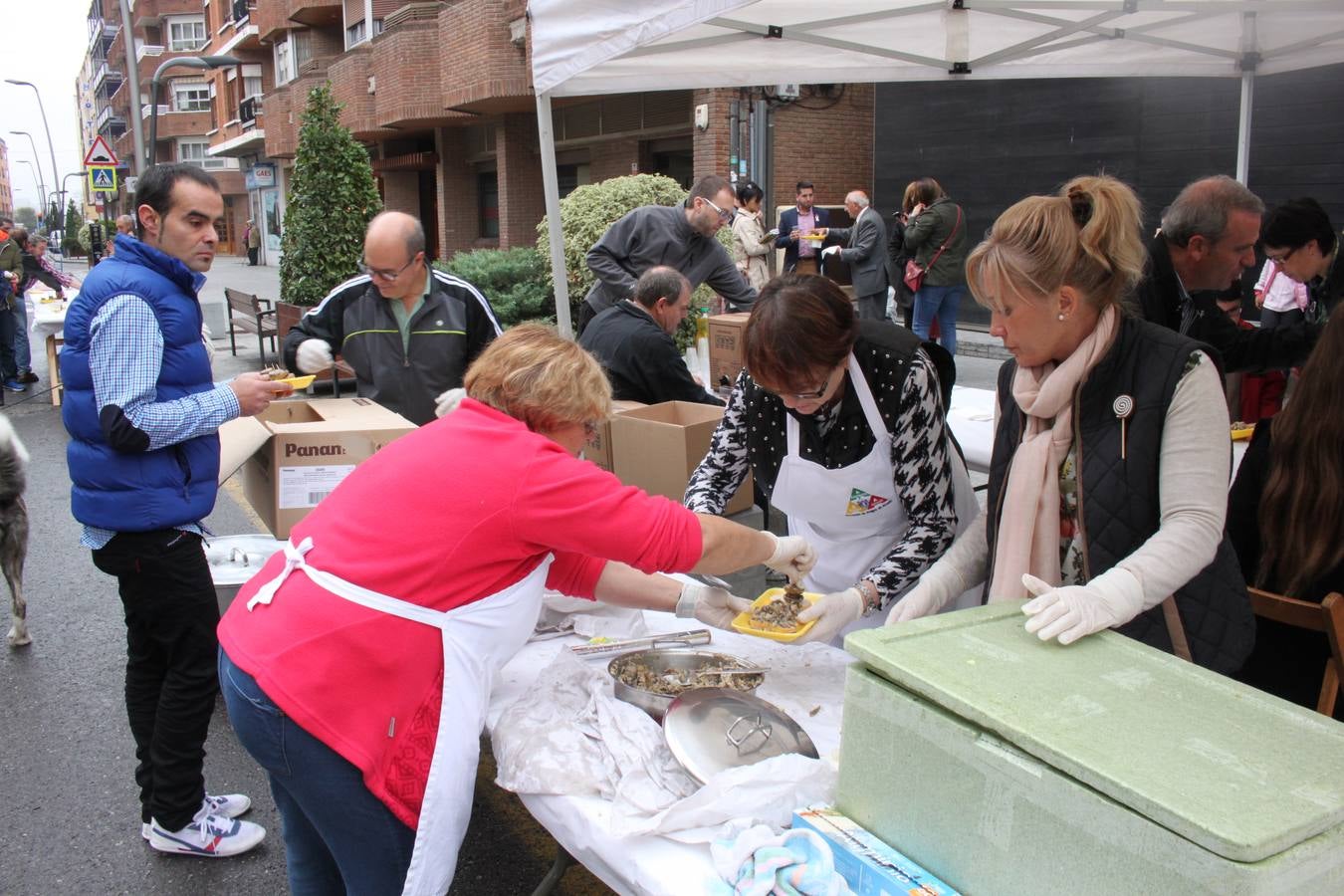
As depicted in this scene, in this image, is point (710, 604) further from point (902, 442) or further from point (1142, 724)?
point (1142, 724)

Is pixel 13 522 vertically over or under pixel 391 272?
under

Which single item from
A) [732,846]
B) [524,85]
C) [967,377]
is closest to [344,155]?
[524,85]

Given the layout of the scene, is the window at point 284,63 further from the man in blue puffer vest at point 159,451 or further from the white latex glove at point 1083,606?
the white latex glove at point 1083,606

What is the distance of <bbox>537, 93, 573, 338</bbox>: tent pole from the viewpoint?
407 centimetres

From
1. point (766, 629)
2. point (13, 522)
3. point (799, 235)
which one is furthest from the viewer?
point (799, 235)

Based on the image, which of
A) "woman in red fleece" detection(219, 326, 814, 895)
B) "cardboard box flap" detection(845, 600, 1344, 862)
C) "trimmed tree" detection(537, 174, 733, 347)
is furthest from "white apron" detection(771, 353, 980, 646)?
"trimmed tree" detection(537, 174, 733, 347)

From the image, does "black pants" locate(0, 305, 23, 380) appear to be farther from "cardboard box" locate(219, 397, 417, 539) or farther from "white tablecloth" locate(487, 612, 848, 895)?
"white tablecloth" locate(487, 612, 848, 895)

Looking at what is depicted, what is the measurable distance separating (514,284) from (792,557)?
9739 millimetres

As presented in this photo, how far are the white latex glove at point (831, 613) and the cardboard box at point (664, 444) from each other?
1722 mm

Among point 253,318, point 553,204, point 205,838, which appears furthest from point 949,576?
point 253,318

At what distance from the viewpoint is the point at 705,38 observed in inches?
174

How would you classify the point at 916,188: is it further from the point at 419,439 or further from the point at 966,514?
the point at 419,439

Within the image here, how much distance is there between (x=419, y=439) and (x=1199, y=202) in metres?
2.62

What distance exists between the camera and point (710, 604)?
2.26 metres
